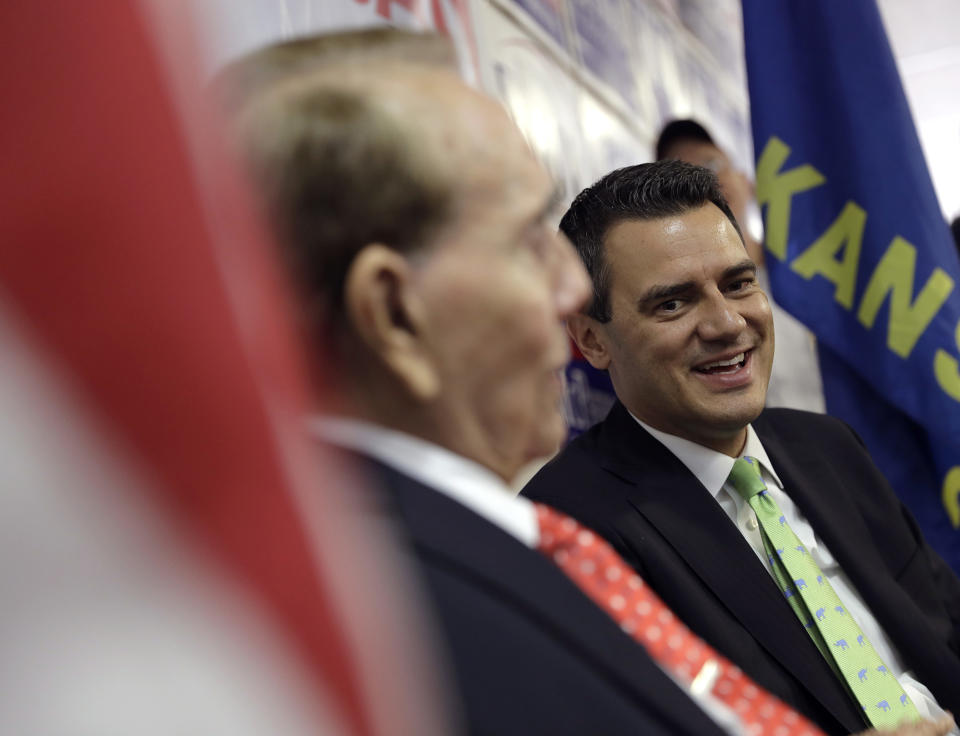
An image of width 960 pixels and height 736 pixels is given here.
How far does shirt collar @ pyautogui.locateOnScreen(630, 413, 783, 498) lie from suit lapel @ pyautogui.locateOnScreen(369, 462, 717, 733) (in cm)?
82

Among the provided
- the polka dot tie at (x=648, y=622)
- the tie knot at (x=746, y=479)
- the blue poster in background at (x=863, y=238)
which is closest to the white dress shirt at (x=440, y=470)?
the polka dot tie at (x=648, y=622)

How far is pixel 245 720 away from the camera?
0.27m

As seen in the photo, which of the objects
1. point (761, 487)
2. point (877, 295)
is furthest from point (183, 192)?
point (877, 295)

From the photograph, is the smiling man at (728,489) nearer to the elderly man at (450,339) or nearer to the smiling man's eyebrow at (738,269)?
the smiling man's eyebrow at (738,269)

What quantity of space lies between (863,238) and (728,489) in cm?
77

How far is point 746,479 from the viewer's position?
4.30ft

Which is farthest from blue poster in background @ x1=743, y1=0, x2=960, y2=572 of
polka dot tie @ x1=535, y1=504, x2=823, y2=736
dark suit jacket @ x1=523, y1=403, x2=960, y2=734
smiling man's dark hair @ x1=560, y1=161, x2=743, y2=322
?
polka dot tie @ x1=535, y1=504, x2=823, y2=736

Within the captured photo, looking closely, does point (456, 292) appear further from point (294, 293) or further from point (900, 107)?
point (900, 107)

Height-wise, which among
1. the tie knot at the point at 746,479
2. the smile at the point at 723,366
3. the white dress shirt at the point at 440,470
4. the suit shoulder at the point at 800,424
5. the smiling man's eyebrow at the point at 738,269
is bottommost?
the suit shoulder at the point at 800,424

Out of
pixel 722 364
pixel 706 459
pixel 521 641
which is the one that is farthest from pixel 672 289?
pixel 521 641

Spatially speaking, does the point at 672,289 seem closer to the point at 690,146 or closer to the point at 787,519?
the point at 787,519

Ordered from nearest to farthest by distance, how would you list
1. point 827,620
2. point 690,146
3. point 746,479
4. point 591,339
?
point 827,620, point 746,479, point 591,339, point 690,146

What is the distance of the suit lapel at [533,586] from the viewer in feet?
1.57

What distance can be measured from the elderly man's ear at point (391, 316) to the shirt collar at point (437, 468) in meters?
0.03
